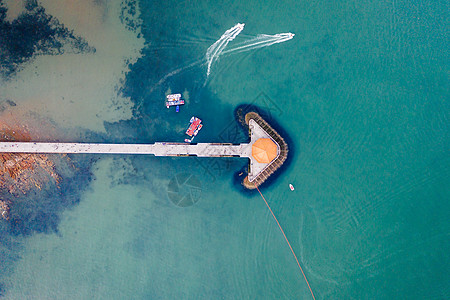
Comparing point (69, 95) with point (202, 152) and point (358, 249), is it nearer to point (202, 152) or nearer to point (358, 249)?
point (202, 152)

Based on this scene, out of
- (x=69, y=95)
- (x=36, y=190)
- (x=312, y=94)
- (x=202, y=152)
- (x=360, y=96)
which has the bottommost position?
(x=36, y=190)

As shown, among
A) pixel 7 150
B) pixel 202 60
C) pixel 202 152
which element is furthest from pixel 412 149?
pixel 7 150

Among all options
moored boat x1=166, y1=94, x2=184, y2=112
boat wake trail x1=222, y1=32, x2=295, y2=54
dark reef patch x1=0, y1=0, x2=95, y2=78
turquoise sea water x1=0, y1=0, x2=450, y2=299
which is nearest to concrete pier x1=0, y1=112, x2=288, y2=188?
turquoise sea water x1=0, y1=0, x2=450, y2=299

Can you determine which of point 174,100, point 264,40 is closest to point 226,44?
point 264,40

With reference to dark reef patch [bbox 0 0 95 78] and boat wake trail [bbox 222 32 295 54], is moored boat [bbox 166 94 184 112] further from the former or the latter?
dark reef patch [bbox 0 0 95 78]

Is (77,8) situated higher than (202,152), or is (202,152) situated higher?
(77,8)

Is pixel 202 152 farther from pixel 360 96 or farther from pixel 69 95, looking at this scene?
pixel 360 96

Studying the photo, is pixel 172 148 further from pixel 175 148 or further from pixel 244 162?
pixel 244 162
